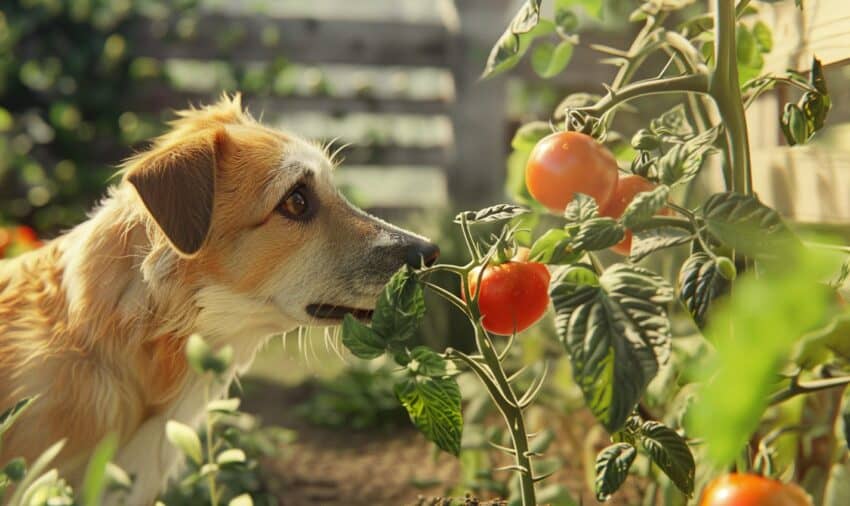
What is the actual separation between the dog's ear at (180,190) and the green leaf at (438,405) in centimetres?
89

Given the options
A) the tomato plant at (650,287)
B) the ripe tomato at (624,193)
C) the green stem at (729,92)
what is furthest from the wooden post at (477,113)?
the green stem at (729,92)

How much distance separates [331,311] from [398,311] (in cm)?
96

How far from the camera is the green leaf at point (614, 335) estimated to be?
0.88 metres

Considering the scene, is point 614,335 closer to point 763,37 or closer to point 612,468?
point 612,468

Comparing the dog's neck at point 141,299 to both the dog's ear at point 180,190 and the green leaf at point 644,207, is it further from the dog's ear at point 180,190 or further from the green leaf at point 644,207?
the green leaf at point 644,207

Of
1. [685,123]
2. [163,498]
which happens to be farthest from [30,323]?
[685,123]

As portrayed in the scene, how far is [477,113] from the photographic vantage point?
603 centimetres

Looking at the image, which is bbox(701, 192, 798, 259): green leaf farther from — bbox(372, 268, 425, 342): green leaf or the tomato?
bbox(372, 268, 425, 342): green leaf

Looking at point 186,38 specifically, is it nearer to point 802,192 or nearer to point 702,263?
point 802,192

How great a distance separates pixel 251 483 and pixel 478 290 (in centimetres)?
166

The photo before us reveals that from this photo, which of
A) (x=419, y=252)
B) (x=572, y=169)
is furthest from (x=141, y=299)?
(x=572, y=169)

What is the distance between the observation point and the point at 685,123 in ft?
5.52

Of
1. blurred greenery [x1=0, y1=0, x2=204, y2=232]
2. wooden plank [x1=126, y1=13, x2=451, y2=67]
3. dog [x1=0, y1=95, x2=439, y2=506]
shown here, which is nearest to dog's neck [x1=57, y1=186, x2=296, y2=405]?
dog [x1=0, y1=95, x2=439, y2=506]

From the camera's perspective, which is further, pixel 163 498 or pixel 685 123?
pixel 163 498
